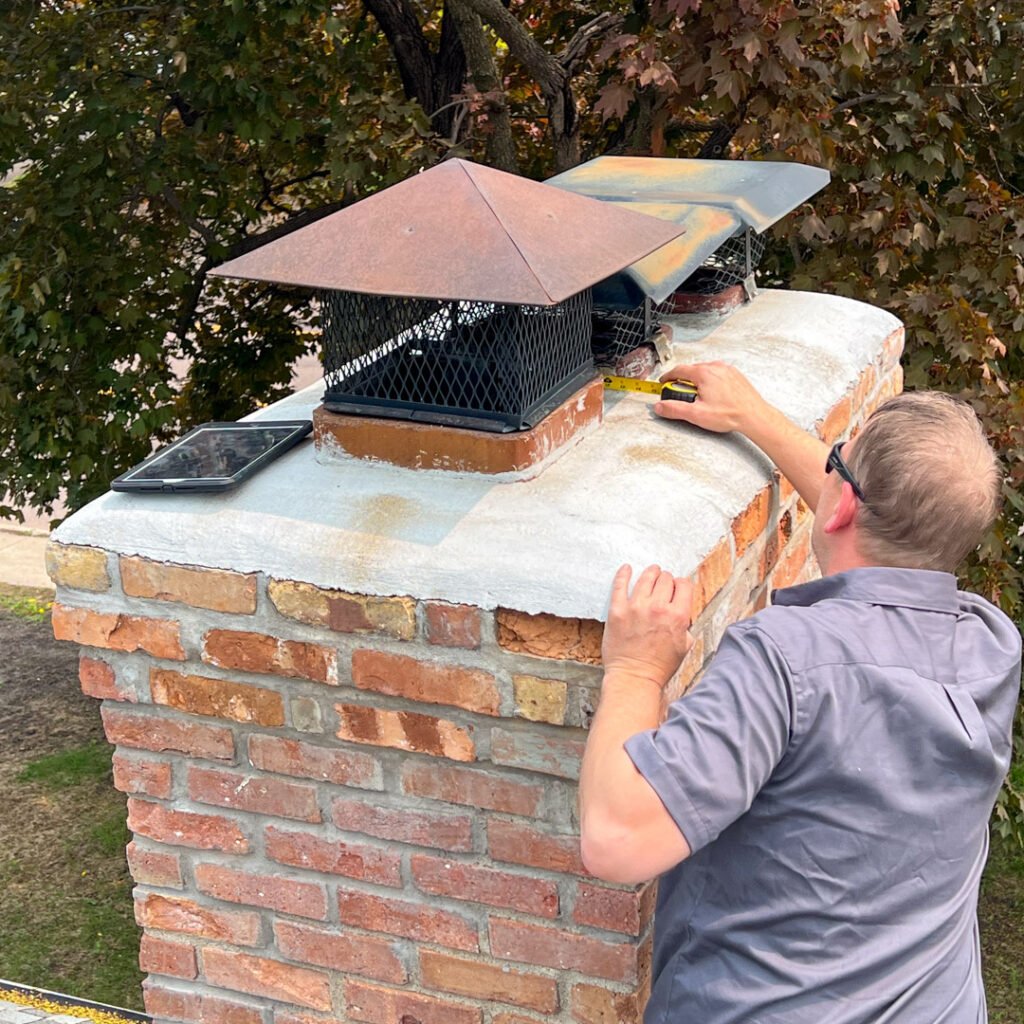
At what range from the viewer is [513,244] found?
2.09m

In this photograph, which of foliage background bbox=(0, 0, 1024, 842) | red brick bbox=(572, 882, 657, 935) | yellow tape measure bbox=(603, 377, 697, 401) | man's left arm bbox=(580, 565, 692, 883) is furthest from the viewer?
foliage background bbox=(0, 0, 1024, 842)

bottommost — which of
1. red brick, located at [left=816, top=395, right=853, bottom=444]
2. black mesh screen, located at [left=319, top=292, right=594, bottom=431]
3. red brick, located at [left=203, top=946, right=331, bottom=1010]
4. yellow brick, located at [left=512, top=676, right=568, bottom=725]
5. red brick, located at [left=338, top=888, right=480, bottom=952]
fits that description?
red brick, located at [left=203, top=946, right=331, bottom=1010]

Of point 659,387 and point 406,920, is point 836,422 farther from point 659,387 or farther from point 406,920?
point 406,920

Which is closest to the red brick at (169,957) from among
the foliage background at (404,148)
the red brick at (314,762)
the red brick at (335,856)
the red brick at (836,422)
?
the red brick at (335,856)

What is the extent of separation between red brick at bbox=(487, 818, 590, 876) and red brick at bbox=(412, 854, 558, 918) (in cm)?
3

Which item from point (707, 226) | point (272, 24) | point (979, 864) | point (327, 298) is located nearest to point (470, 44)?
point (272, 24)

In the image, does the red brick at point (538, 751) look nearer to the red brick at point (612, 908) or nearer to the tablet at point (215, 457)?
the red brick at point (612, 908)

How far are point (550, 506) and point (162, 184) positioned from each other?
11.7ft

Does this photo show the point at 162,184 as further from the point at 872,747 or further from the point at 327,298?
the point at 872,747

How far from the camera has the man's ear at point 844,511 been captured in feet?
6.46

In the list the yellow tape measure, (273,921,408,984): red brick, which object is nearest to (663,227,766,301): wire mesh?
the yellow tape measure

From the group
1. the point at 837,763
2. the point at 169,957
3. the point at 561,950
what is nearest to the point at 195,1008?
the point at 169,957

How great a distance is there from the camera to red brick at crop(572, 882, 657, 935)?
2156 mm

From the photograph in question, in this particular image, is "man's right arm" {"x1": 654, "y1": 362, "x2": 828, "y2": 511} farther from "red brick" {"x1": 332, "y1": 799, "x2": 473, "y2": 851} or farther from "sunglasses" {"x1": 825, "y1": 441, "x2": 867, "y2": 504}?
"red brick" {"x1": 332, "y1": 799, "x2": 473, "y2": 851}
